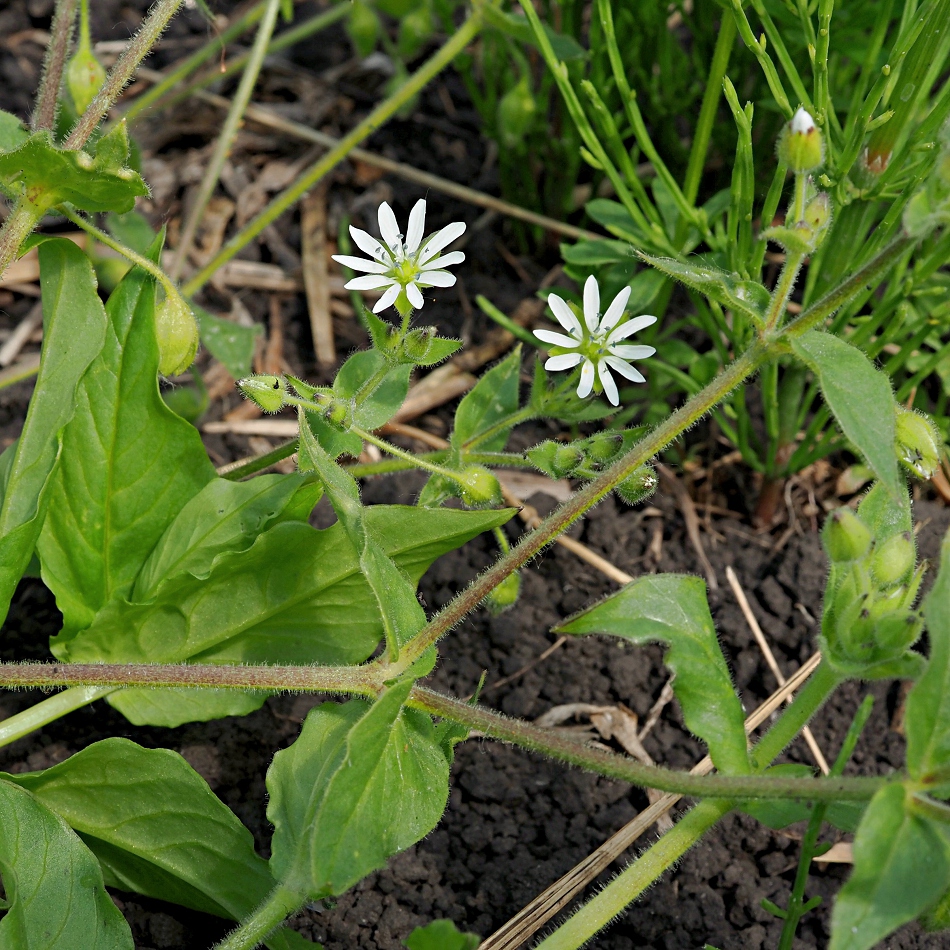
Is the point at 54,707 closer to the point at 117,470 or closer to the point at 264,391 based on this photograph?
the point at 117,470

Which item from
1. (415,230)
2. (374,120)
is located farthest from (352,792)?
(374,120)

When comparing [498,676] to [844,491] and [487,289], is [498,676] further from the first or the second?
[487,289]

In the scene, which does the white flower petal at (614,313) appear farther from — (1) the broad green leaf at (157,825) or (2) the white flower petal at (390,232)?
(1) the broad green leaf at (157,825)

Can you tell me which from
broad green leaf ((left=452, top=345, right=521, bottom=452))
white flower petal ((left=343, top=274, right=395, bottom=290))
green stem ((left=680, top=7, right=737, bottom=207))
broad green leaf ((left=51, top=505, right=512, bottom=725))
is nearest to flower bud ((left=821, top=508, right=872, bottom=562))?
broad green leaf ((left=51, top=505, right=512, bottom=725))

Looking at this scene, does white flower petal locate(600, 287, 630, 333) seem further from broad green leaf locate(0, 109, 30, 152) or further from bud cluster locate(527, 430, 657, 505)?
broad green leaf locate(0, 109, 30, 152)

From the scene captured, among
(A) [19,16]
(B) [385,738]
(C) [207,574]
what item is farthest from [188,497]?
(A) [19,16]
